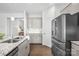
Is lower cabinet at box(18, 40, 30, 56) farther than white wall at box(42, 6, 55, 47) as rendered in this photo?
No

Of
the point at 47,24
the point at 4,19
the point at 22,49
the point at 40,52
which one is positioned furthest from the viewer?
the point at 47,24

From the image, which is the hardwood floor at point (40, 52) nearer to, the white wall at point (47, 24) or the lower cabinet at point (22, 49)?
the white wall at point (47, 24)

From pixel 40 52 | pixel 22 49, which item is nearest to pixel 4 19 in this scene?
pixel 40 52

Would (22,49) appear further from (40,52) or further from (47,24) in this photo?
(47,24)

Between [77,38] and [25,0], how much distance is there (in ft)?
7.08

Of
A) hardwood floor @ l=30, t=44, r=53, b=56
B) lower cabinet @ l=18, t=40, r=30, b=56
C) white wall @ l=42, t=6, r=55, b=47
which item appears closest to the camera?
lower cabinet @ l=18, t=40, r=30, b=56

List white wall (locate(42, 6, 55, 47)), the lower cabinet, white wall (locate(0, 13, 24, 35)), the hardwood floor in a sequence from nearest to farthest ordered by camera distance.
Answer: the lower cabinet → the hardwood floor → white wall (locate(0, 13, 24, 35)) → white wall (locate(42, 6, 55, 47))

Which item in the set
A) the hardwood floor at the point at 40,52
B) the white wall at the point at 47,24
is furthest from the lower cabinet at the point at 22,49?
the white wall at the point at 47,24

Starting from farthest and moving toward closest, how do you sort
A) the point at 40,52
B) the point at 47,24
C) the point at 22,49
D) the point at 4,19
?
1. the point at 47,24
2. the point at 4,19
3. the point at 40,52
4. the point at 22,49

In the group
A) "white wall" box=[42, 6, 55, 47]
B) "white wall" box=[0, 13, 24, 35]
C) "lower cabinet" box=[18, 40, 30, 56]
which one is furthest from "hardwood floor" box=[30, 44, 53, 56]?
"white wall" box=[0, 13, 24, 35]

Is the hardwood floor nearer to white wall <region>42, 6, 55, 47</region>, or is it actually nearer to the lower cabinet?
white wall <region>42, 6, 55, 47</region>

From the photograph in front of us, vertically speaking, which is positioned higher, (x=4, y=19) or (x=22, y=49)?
(x=4, y=19)

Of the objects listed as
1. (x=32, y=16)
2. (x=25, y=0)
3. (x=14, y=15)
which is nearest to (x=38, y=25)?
(x=32, y=16)

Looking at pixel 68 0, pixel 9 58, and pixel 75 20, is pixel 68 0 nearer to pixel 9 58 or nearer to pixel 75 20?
pixel 9 58
